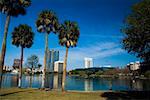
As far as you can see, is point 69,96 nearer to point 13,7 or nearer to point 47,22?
point 13,7

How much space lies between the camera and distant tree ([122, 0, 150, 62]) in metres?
30.5

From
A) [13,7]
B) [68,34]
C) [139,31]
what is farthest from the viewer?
[68,34]

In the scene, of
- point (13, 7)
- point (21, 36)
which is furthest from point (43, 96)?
point (21, 36)

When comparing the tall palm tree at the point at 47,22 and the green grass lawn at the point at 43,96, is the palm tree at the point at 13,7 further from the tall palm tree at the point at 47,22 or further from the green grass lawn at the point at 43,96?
the tall palm tree at the point at 47,22

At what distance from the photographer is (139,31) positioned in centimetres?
3116

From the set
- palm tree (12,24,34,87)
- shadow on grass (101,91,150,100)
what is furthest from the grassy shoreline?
palm tree (12,24,34,87)

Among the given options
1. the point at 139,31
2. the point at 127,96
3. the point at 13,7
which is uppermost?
the point at 13,7

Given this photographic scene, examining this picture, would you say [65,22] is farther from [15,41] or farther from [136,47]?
[136,47]

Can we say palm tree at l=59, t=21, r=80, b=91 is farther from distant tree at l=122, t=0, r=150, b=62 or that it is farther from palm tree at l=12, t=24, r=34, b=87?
distant tree at l=122, t=0, r=150, b=62

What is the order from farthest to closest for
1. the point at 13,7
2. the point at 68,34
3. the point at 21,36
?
the point at 21,36 < the point at 68,34 < the point at 13,7

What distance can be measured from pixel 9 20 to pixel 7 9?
2017 millimetres

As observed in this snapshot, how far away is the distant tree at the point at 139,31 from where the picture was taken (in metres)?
30.5

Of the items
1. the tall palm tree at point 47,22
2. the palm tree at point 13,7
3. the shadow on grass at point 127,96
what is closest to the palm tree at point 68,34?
the tall palm tree at point 47,22

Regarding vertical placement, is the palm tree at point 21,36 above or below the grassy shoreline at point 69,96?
above
